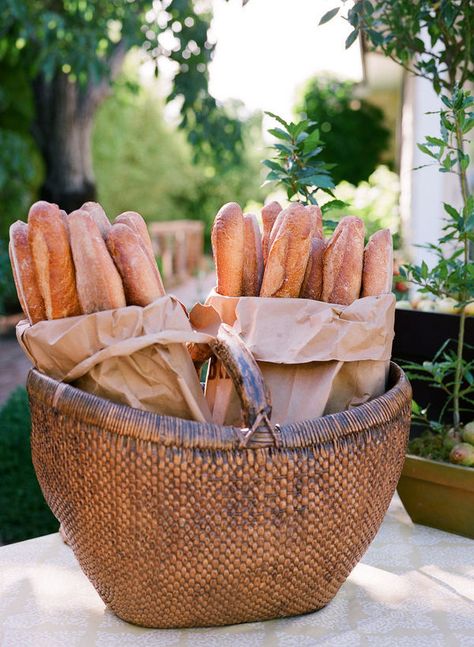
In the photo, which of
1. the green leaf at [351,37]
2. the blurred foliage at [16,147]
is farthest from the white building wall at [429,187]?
the blurred foliage at [16,147]

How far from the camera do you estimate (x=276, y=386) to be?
4.95ft

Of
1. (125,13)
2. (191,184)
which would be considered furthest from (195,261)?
(125,13)

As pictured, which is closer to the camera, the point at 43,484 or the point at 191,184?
the point at 43,484

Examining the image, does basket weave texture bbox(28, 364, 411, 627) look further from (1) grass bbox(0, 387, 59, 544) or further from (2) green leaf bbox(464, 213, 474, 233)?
(1) grass bbox(0, 387, 59, 544)

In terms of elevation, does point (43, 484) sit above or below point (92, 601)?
above

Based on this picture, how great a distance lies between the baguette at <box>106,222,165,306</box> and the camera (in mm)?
1397

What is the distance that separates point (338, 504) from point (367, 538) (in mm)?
168

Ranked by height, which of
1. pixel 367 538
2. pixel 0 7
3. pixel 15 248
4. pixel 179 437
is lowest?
pixel 367 538

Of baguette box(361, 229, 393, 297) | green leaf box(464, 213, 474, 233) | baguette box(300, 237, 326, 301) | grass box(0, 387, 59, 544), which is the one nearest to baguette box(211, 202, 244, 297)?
baguette box(300, 237, 326, 301)

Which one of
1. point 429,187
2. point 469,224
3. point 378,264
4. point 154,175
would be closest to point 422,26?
point 469,224

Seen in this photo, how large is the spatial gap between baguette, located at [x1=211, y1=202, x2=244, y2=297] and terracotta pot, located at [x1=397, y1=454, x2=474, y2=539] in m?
0.68

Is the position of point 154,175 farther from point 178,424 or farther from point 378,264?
point 178,424

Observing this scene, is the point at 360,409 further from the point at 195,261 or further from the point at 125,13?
the point at 195,261

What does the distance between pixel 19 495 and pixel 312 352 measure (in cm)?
167
